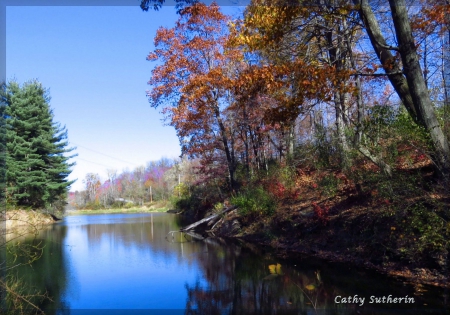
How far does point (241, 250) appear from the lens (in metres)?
12.0

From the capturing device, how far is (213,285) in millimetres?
7863

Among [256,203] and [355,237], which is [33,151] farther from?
[355,237]

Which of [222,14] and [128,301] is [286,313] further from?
[222,14]

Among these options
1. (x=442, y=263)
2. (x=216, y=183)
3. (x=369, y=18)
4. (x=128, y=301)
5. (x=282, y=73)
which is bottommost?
(x=128, y=301)

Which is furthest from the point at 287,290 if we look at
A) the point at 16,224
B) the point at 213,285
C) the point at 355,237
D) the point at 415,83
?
the point at 16,224

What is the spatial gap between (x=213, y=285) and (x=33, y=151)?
63.3 ft

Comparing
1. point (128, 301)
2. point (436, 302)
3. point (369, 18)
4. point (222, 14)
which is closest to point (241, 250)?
point (128, 301)

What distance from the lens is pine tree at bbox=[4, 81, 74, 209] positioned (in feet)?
61.2

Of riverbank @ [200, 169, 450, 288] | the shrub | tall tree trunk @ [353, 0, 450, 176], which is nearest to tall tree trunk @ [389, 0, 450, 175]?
tall tree trunk @ [353, 0, 450, 176]

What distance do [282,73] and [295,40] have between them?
2.09 m

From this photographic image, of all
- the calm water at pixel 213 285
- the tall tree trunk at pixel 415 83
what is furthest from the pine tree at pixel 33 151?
the tall tree trunk at pixel 415 83

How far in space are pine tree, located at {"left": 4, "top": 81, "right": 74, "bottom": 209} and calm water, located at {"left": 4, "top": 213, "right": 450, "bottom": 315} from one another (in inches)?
360

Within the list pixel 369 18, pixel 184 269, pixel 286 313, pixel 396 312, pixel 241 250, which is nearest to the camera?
pixel 396 312

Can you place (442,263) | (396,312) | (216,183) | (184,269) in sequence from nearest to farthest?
(396,312) → (442,263) → (184,269) → (216,183)
